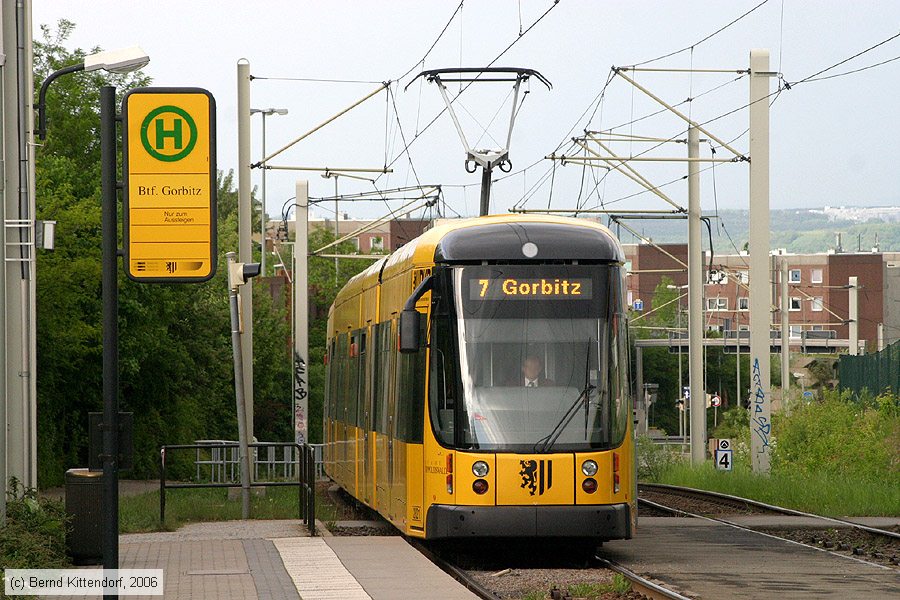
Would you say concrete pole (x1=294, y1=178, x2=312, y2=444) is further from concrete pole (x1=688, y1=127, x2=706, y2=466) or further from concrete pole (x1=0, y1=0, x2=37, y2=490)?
concrete pole (x1=0, y1=0, x2=37, y2=490)

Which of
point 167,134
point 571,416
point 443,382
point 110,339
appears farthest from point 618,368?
point 110,339

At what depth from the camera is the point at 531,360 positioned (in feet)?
50.2

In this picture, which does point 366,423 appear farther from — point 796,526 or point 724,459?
point 724,459

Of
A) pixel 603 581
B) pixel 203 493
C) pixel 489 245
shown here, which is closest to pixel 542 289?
pixel 489 245

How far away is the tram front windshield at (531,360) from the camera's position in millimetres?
15172

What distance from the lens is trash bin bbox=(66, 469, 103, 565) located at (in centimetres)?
1460

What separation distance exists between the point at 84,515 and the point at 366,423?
21.5ft

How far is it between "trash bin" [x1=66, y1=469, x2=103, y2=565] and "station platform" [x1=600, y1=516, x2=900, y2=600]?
5111 mm

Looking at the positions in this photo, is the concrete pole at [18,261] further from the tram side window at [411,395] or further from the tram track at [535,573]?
the tram track at [535,573]

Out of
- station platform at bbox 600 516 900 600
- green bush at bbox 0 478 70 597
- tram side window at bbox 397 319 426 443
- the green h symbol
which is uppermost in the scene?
the green h symbol

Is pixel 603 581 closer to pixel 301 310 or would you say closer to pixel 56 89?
pixel 301 310

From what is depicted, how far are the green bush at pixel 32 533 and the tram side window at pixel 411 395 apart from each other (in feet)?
11.7

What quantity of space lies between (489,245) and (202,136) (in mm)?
4704

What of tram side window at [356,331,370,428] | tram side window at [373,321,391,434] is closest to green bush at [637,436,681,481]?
tram side window at [356,331,370,428]
